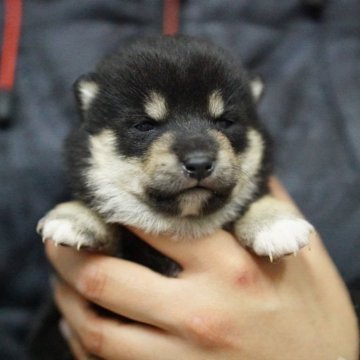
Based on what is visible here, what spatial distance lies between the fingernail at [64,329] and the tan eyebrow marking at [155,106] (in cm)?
75

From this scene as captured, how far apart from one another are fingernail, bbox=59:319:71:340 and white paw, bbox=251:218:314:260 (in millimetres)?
694

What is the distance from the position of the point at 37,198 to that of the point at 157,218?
0.51 metres

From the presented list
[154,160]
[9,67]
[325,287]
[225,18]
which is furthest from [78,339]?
[225,18]

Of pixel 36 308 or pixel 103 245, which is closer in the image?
pixel 103 245

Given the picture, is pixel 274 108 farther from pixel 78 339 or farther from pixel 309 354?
pixel 78 339

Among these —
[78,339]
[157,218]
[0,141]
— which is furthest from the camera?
[0,141]

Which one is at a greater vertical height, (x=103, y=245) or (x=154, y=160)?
(x=154, y=160)

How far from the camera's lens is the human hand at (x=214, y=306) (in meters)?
1.36

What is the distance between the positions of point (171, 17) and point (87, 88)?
423mm

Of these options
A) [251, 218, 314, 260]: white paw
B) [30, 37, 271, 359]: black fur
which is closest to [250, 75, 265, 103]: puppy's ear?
[30, 37, 271, 359]: black fur

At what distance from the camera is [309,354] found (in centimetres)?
139

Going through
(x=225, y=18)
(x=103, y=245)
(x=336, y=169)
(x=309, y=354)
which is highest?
(x=225, y=18)

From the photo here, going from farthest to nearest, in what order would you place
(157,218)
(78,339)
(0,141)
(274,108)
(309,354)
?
(274,108)
(0,141)
(78,339)
(157,218)
(309,354)

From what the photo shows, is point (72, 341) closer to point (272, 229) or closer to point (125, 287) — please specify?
point (125, 287)
